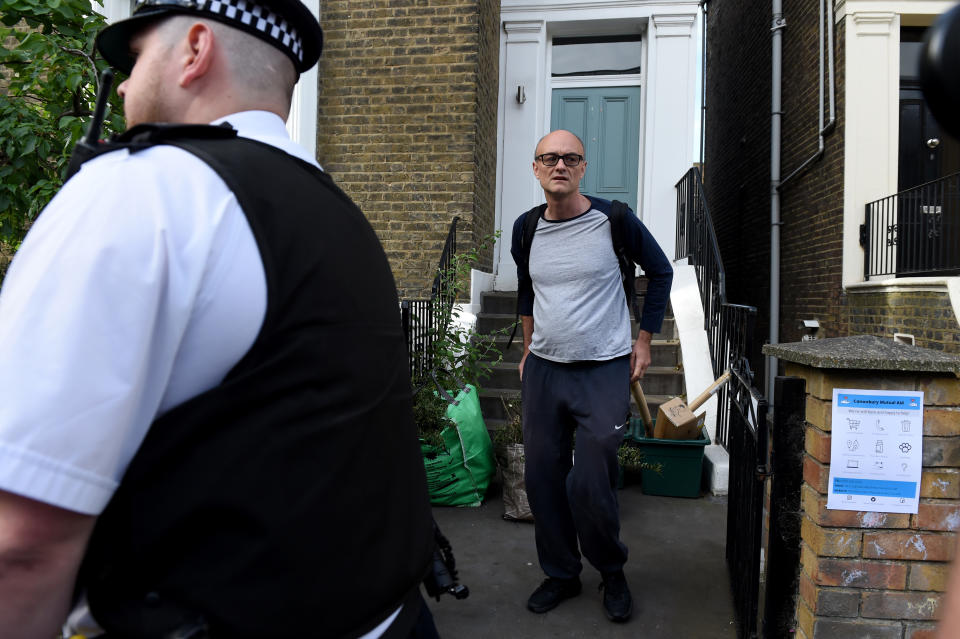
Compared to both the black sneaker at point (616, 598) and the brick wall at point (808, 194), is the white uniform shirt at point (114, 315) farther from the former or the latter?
the brick wall at point (808, 194)

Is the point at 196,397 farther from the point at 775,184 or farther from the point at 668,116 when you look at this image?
the point at 775,184

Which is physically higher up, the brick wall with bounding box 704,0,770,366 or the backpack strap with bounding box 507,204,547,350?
the brick wall with bounding box 704,0,770,366

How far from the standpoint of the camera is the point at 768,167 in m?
11.1

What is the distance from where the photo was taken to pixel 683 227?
314 inches

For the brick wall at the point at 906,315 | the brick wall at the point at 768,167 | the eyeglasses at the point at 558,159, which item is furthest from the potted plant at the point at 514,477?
the brick wall at the point at 768,167

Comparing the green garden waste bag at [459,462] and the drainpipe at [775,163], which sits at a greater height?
the drainpipe at [775,163]

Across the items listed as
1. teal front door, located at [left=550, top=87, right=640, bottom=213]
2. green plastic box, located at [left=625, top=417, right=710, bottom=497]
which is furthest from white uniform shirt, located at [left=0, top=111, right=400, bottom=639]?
teal front door, located at [left=550, top=87, right=640, bottom=213]

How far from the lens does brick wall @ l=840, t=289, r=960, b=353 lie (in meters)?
6.30

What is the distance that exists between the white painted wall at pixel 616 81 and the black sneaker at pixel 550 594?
541cm

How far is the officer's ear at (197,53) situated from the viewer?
1058mm

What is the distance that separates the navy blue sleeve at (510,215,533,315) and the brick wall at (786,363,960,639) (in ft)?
5.34

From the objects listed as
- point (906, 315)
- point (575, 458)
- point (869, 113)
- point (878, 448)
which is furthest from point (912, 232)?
point (878, 448)

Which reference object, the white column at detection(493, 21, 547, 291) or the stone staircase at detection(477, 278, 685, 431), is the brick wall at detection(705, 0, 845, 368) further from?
the white column at detection(493, 21, 547, 291)

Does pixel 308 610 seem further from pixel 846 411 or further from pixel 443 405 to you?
pixel 443 405
